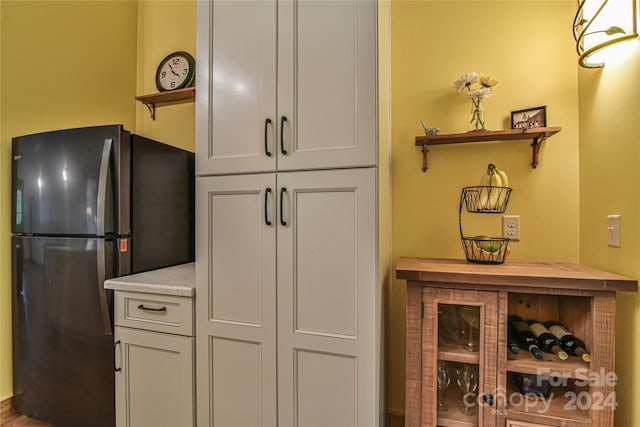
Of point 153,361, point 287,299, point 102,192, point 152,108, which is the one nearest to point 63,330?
point 153,361

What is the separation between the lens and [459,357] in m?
1.16

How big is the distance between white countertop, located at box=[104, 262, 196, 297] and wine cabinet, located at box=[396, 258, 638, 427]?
965 millimetres

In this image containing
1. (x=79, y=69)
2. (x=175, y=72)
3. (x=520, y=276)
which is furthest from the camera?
(x=175, y=72)

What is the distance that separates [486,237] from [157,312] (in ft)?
5.04

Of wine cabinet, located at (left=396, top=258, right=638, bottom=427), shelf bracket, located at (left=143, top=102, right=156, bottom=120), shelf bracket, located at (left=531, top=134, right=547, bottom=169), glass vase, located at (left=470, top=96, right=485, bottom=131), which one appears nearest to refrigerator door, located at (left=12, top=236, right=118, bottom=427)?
shelf bracket, located at (left=143, top=102, right=156, bottom=120)

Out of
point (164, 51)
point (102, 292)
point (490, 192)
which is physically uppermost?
point (164, 51)

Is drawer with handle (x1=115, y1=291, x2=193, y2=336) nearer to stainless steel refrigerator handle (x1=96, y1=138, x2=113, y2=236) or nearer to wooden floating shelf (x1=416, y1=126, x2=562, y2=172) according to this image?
stainless steel refrigerator handle (x1=96, y1=138, x2=113, y2=236)

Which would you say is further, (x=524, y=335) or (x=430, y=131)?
(x=430, y=131)

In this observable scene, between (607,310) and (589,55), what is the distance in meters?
0.95

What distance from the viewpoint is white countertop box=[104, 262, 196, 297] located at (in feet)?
4.39

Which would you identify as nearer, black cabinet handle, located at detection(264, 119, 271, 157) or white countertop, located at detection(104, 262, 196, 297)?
black cabinet handle, located at detection(264, 119, 271, 157)

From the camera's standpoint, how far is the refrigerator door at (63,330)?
1.51 m

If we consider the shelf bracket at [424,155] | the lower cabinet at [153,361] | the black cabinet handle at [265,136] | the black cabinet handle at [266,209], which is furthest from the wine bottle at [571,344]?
the lower cabinet at [153,361]

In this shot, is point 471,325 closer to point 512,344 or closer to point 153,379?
point 512,344
